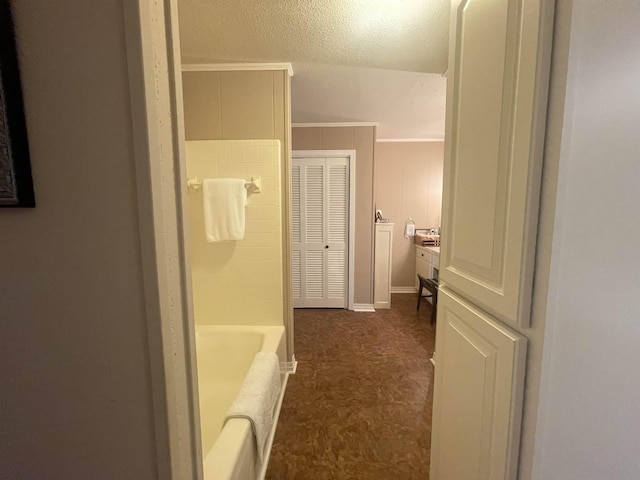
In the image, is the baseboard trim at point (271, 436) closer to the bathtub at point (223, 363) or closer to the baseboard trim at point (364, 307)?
the bathtub at point (223, 363)

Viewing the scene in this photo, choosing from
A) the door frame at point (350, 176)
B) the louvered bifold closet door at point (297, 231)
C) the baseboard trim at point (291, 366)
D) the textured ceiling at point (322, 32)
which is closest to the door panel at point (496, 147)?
the textured ceiling at point (322, 32)

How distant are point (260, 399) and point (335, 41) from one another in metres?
2.06

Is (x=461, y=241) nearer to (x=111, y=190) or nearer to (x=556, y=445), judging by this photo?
(x=556, y=445)

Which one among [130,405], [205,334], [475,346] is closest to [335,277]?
[205,334]

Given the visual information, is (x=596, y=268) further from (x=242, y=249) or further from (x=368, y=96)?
(x=368, y=96)

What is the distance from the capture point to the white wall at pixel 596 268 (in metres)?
0.54

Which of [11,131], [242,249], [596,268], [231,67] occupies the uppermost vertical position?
[231,67]

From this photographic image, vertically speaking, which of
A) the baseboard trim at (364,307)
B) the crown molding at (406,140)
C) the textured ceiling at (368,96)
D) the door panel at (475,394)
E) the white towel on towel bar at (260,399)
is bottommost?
the baseboard trim at (364,307)

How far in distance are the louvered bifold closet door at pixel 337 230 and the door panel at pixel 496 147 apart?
2407 mm

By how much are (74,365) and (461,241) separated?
1054 mm

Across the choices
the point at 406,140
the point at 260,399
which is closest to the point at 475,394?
the point at 260,399

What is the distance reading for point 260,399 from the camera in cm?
130

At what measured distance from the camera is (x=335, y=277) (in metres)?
3.51

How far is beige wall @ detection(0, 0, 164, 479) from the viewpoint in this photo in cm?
46
